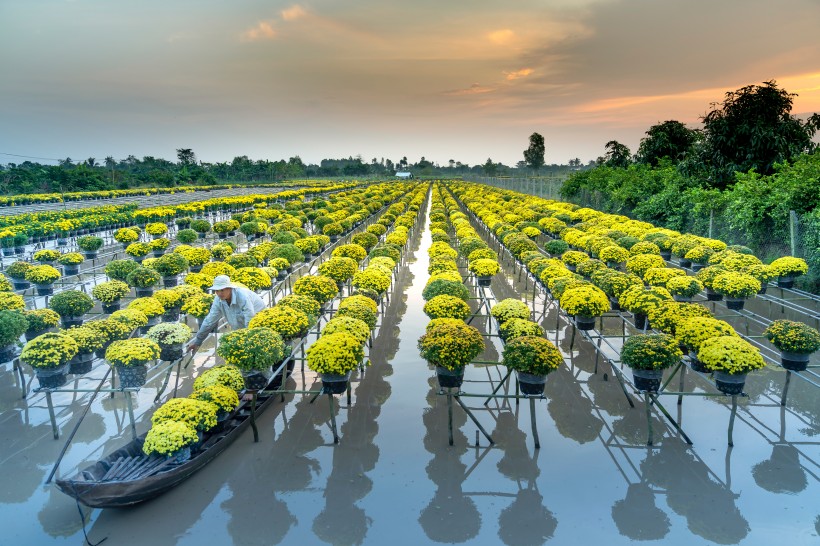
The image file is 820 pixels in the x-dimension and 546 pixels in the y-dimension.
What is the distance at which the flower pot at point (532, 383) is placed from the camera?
789 centimetres

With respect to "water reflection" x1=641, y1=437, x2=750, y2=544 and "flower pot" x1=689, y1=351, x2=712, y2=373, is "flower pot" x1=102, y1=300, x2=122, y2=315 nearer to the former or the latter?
"water reflection" x1=641, y1=437, x2=750, y2=544

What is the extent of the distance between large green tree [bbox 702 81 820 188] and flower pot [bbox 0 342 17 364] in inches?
1183

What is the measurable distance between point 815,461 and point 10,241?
27417 mm

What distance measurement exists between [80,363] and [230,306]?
263cm

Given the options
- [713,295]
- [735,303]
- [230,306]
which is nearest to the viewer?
[230,306]

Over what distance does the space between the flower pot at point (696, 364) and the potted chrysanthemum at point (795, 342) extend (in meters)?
1.33

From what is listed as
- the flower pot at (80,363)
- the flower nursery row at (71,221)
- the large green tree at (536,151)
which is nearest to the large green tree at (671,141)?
the flower nursery row at (71,221)

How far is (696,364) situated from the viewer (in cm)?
859

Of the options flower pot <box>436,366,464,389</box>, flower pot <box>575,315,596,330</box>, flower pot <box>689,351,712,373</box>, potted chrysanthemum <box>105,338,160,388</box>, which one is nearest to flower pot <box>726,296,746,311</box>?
flower pot <box>575,315,596,330</box>

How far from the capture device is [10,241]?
21.5 metres

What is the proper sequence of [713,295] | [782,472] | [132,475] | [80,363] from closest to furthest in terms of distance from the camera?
1. [132,475]
2. [782,472]
3. [80,363]
4. [713,295]

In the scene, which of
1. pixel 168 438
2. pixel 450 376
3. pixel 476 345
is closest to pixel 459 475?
pixel 450 376

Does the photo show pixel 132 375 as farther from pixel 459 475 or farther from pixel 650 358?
pixel 650 358

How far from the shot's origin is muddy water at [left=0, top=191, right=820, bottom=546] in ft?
21.0
